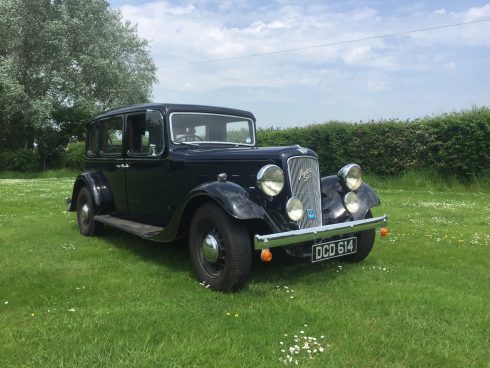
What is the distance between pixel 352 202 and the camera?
4902mm

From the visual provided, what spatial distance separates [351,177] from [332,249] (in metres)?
1.05

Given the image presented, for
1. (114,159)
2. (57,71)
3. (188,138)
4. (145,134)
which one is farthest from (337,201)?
(57,71)

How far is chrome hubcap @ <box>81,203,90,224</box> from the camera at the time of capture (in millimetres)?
6680

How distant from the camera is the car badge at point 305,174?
4.47 m

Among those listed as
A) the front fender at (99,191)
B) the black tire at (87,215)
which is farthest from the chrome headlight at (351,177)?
the black tire at (87,215)

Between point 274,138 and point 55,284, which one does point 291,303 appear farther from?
point 274,138

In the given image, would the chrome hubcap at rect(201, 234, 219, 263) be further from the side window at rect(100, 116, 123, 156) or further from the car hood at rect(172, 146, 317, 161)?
the side window at rect(100, 116, 123, 156)

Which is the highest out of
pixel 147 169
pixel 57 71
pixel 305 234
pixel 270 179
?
pixel 57 71

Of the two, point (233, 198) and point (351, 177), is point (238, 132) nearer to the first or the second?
point (351, 177)

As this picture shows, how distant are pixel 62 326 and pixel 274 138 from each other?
577 inches

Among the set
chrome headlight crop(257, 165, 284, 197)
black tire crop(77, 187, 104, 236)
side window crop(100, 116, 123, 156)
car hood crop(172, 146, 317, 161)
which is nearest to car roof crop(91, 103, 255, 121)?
side window crop(100, 116, 123, 156)

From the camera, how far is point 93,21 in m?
24.1

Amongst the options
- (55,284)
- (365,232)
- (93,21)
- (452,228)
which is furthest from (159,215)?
(93,21)

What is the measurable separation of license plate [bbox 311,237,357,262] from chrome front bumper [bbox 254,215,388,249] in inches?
4.5
